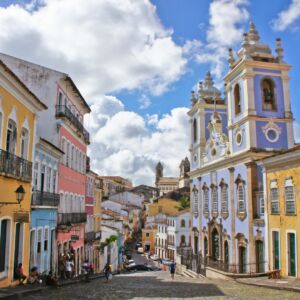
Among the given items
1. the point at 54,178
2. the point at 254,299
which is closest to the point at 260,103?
the point at 54,178

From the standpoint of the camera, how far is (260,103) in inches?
1072

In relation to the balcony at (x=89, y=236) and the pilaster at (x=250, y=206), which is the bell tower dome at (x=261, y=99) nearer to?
the pilaster at (x=250, y=206)

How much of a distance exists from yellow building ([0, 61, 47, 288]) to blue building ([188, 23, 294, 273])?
13292 mm

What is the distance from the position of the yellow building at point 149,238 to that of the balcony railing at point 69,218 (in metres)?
49.4

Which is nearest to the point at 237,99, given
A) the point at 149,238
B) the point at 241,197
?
the point at 241,197

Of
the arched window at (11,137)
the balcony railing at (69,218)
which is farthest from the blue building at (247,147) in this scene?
the arched window at (11,137)

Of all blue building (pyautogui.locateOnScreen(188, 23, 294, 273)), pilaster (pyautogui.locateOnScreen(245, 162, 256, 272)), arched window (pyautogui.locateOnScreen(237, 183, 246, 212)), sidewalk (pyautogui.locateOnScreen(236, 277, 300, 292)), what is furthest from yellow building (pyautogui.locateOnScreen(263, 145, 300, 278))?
arched window (pyautogui.locateOnScreen(237, 183, 246, 212))

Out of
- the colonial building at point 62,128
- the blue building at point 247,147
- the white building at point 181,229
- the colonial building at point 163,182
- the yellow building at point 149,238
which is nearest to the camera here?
the colonial building at point 62,128

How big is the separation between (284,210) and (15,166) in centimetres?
1277

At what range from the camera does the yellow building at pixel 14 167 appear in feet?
41.6

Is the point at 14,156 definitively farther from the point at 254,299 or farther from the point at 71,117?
the point at 71,117

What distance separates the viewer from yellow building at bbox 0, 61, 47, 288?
12688 millimetres

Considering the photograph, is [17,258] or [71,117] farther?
[71,117]

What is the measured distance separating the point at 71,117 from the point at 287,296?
1631 centimetres
